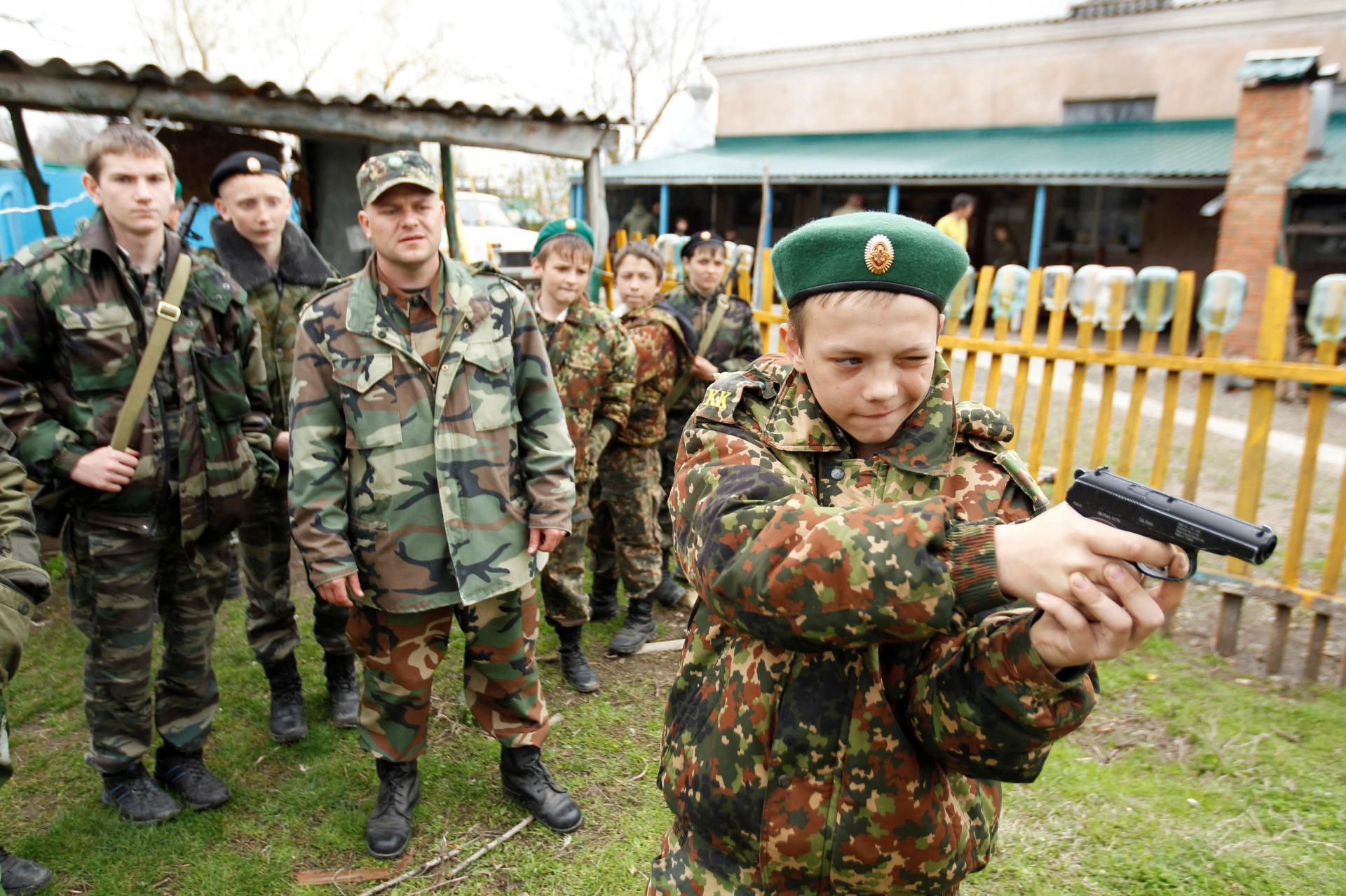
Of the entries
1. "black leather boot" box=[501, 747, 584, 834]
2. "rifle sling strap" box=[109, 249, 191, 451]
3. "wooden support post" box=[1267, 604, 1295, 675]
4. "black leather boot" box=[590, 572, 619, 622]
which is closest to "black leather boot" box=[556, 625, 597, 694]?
"black leather boot" box=[590, 572, 619, 622]

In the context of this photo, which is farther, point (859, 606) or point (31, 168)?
point (31, 168)

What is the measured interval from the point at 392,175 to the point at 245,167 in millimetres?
1471

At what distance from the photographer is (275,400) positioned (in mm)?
3828

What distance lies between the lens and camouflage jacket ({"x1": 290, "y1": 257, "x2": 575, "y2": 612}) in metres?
2.64

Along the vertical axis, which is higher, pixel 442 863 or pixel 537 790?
pixel 537 790

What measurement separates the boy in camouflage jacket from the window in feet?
60.5

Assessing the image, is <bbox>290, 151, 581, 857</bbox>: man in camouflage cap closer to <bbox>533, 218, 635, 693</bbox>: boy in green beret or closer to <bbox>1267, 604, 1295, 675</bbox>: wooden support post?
<bbox>533, 218, 635, 693</bbox>: boy in green beret

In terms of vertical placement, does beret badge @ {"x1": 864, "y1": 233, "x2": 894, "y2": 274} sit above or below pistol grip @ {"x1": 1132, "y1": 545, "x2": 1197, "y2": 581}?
above

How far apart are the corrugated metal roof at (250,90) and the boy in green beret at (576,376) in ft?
9.74

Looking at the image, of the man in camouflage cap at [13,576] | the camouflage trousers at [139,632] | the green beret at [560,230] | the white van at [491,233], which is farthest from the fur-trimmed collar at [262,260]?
the white van at [491,233]

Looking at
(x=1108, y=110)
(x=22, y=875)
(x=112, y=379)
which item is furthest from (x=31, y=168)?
(x=1108, y=110)

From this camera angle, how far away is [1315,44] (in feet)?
53.4

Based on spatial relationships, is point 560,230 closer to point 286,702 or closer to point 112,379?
point 112,379

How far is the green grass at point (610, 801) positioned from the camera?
2.77 meters
